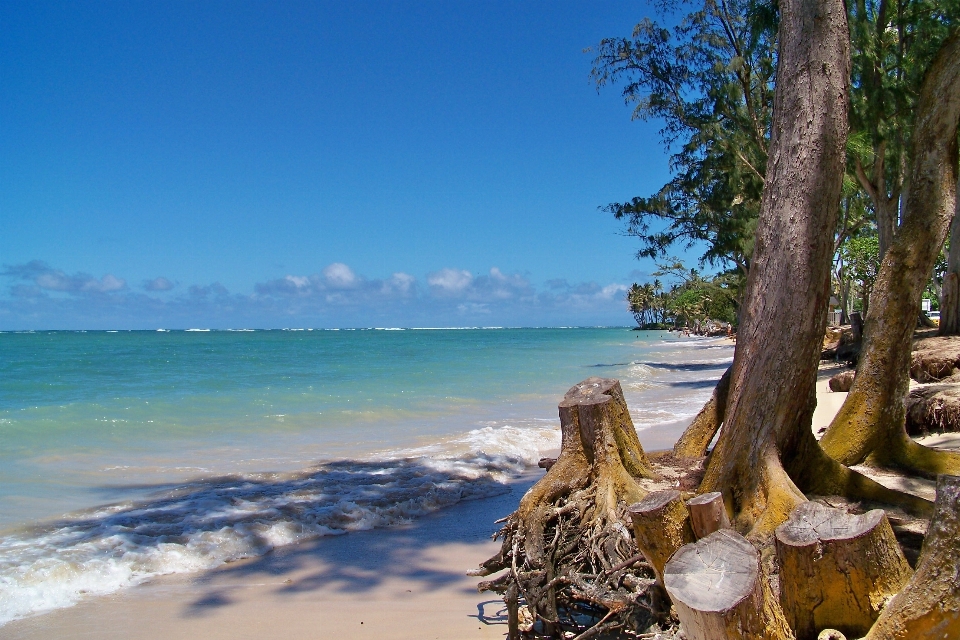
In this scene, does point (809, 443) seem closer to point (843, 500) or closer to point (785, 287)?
point (843, 500)

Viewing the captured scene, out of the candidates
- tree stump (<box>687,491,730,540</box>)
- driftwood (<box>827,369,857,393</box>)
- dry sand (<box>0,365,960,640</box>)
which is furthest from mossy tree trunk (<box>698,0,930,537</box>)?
driftwood (<box>827,369,857,393</box>)

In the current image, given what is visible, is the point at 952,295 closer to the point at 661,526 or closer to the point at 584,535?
the point at 584,535

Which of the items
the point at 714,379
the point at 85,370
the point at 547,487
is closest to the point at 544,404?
the point at 714,379

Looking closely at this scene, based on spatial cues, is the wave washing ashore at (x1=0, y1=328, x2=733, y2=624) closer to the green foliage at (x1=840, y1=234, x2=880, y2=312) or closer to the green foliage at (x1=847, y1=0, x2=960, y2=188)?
the green foliage at (x1=847, y1=0, x2=960, y2=188)

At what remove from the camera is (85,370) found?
31312mm

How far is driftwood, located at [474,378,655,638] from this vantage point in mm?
3941

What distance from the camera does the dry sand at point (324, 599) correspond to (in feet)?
14.7

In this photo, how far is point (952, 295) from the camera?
49.7 ft

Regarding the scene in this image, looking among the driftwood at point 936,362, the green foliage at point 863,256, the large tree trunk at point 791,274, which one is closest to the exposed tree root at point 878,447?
the large tree trunk at point 791,274

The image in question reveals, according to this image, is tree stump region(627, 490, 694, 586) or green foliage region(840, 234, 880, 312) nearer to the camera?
tree stump region(627, 490, 694, 586)

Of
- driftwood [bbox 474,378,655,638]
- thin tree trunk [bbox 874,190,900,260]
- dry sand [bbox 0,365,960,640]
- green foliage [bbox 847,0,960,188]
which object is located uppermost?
green foliage [bbox 847,0,960,188]

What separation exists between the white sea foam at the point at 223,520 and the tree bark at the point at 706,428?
2.47 metres

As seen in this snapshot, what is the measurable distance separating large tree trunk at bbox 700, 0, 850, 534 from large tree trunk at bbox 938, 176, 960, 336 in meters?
12.4

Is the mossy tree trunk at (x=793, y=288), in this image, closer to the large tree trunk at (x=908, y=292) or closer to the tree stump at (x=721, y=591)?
the large tree trunk at (x=908, y=292)
